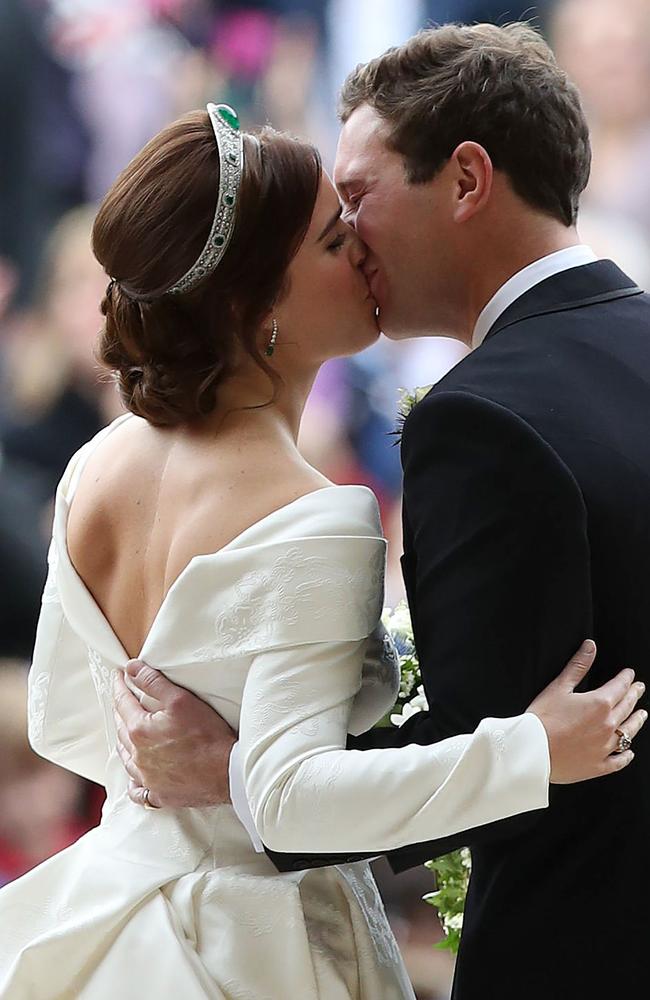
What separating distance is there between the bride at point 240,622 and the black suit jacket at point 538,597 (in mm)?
72

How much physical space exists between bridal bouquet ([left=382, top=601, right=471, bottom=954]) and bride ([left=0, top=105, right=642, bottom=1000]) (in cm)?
33

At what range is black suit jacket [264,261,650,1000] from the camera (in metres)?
1.70

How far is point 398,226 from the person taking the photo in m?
2.22

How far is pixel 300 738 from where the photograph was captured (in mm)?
1776

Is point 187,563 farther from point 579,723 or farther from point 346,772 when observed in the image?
point 579,723

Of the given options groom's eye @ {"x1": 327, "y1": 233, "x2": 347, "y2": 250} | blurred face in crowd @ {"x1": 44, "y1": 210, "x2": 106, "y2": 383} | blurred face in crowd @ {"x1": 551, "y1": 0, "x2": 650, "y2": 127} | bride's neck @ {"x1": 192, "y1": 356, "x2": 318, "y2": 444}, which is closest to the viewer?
bride's neck @ {"x1": 192, "y1": 356, "x2": 318, "y2": 444}

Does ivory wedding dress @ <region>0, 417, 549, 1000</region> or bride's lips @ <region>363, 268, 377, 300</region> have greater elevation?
bride's lips @ <region>363, 268, 377, 300</region>

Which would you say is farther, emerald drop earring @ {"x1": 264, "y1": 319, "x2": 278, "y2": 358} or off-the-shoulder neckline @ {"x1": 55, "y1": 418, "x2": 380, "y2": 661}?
emerald drop earring @ {"x1": 264, "y1": 319, "x2": 278, "y2": 358}

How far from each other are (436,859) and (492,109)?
4.23 feet

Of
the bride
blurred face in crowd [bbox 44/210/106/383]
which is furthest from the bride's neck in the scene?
blurred face in crowd [bbox 44/210/106/383]

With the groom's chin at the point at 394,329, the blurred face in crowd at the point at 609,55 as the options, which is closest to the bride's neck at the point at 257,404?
the groom's chin at the point at 394,329

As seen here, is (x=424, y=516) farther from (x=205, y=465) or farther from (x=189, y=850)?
(x=189, y=850)

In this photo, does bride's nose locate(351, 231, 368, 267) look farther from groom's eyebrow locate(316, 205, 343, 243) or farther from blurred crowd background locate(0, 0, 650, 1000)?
blurred crowd background locate(0, 0, 650, 1000)

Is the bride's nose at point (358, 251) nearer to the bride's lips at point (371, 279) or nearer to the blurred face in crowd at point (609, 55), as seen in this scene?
the bride's lips at point (371, 279)
